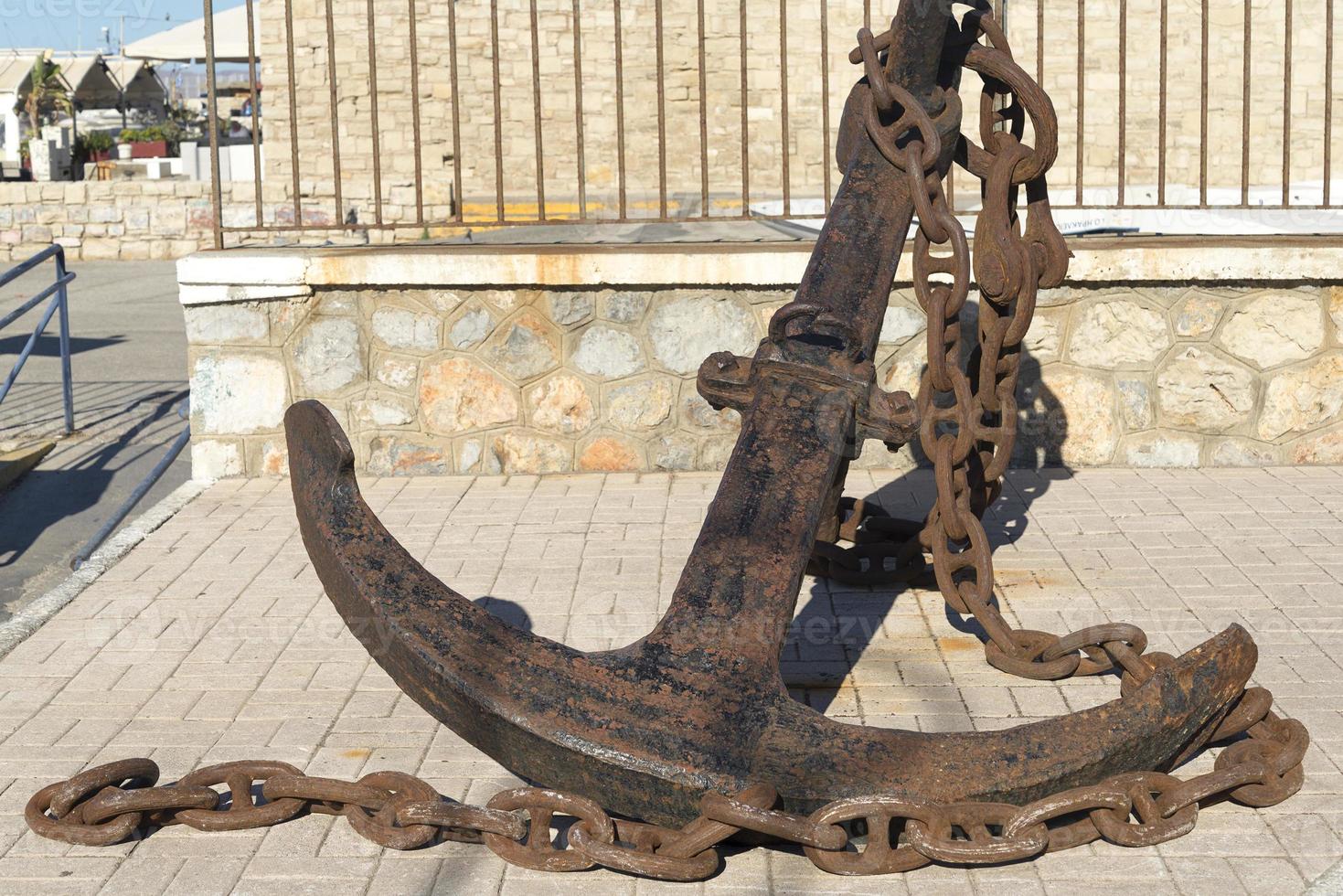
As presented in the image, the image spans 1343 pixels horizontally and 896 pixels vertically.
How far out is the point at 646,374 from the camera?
218 inches

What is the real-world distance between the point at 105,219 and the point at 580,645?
1639 centimetres

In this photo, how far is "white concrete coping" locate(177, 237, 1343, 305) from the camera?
5309 mm

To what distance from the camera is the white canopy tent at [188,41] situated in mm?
23688

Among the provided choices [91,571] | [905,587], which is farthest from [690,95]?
[905,587]

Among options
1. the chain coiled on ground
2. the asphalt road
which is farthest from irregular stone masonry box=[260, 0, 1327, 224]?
the chain coiled on ground

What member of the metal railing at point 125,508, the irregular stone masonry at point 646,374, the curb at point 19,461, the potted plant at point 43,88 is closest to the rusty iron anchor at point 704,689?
the metal railing at point 125,508

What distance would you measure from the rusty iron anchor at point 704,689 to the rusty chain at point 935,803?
0.05 m

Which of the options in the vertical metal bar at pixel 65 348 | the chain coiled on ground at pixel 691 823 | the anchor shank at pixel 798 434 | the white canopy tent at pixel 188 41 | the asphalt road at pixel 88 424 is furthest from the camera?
the white canopy tent at pixel 188 41

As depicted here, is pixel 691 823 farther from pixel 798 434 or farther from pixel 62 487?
pixel 62 487

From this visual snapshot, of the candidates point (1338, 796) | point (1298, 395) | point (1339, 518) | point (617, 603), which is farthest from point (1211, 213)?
point (1338, 796)

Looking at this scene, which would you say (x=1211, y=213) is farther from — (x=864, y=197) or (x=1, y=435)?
(x=1, y=435)

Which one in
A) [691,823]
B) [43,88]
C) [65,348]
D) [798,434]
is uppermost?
[43,88]

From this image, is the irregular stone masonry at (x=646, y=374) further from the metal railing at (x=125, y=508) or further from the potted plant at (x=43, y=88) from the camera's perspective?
the potted plant at (x=43, y=88)

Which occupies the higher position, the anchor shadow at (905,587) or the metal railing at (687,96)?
the metal railing at (687,96)
